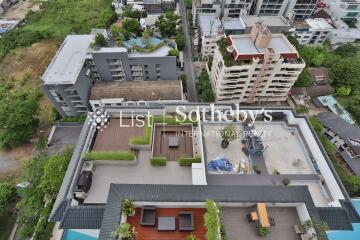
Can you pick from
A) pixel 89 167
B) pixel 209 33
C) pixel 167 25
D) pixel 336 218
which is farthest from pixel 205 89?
pixel 336 218

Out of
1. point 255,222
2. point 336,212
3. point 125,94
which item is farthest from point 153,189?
point 125,94

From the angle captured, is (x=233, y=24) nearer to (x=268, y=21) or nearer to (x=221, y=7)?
(x=268, y=21)

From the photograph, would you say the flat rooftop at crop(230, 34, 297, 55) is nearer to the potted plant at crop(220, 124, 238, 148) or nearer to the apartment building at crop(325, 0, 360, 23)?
the potted plant at crop(220, 124, 238, 148)

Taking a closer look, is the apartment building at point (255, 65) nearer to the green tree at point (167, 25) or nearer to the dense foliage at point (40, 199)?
the green tree at point (167, 25)

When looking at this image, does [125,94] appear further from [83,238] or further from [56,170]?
[83,238]

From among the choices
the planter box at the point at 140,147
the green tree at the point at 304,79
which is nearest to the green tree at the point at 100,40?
the planter box at the point at 140,147

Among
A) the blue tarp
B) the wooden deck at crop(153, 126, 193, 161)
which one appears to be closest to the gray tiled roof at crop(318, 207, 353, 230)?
the blue tarp
